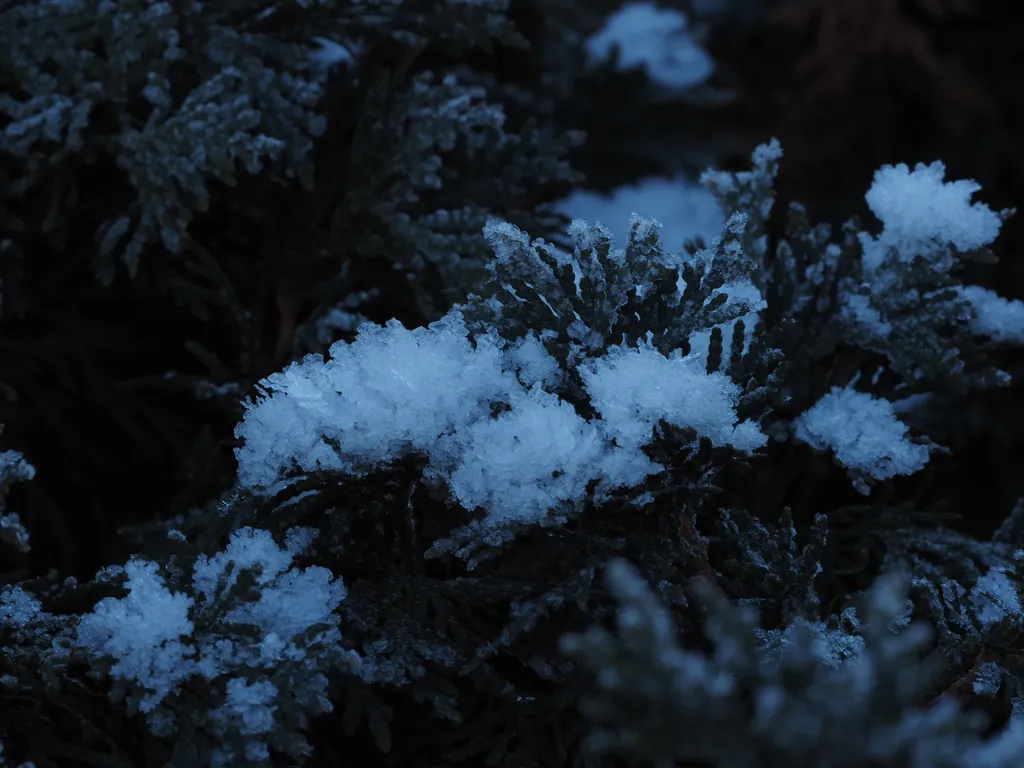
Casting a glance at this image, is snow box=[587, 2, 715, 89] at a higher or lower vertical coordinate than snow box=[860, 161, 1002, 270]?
higher

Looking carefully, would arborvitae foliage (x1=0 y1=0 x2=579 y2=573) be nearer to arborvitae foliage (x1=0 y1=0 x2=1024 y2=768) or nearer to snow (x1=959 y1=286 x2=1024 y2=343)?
arborvitae foliage (x1=0 y1=0 x2=1024 y2=768)

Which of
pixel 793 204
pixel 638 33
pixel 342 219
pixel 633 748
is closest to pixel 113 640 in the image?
pixel 633 748

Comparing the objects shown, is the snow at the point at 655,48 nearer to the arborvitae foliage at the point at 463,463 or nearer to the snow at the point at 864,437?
the arborvitae foliage at the point at 463,463

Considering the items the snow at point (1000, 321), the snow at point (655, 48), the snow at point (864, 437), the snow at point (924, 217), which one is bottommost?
the snow at point (864, 437)

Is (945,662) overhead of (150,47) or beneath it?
beneath

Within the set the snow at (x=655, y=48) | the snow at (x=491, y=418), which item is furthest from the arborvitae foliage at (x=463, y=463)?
the snow at (x=655, y=48)

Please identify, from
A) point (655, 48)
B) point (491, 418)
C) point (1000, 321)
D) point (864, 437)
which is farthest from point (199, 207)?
point (655, 48)

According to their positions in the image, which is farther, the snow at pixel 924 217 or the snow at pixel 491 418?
the snow at pixel 924 217

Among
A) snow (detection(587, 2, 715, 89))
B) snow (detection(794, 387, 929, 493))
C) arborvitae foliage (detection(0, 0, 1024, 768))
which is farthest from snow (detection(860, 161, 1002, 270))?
snow (detection(587, 2, 715, 89))


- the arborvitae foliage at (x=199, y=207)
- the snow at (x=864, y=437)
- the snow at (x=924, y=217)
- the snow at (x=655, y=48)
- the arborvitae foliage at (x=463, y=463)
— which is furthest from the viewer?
the snow at (x=655, y=48)

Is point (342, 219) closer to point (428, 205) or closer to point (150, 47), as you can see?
point (428, 205)

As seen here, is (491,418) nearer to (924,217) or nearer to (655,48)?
(924,217)
